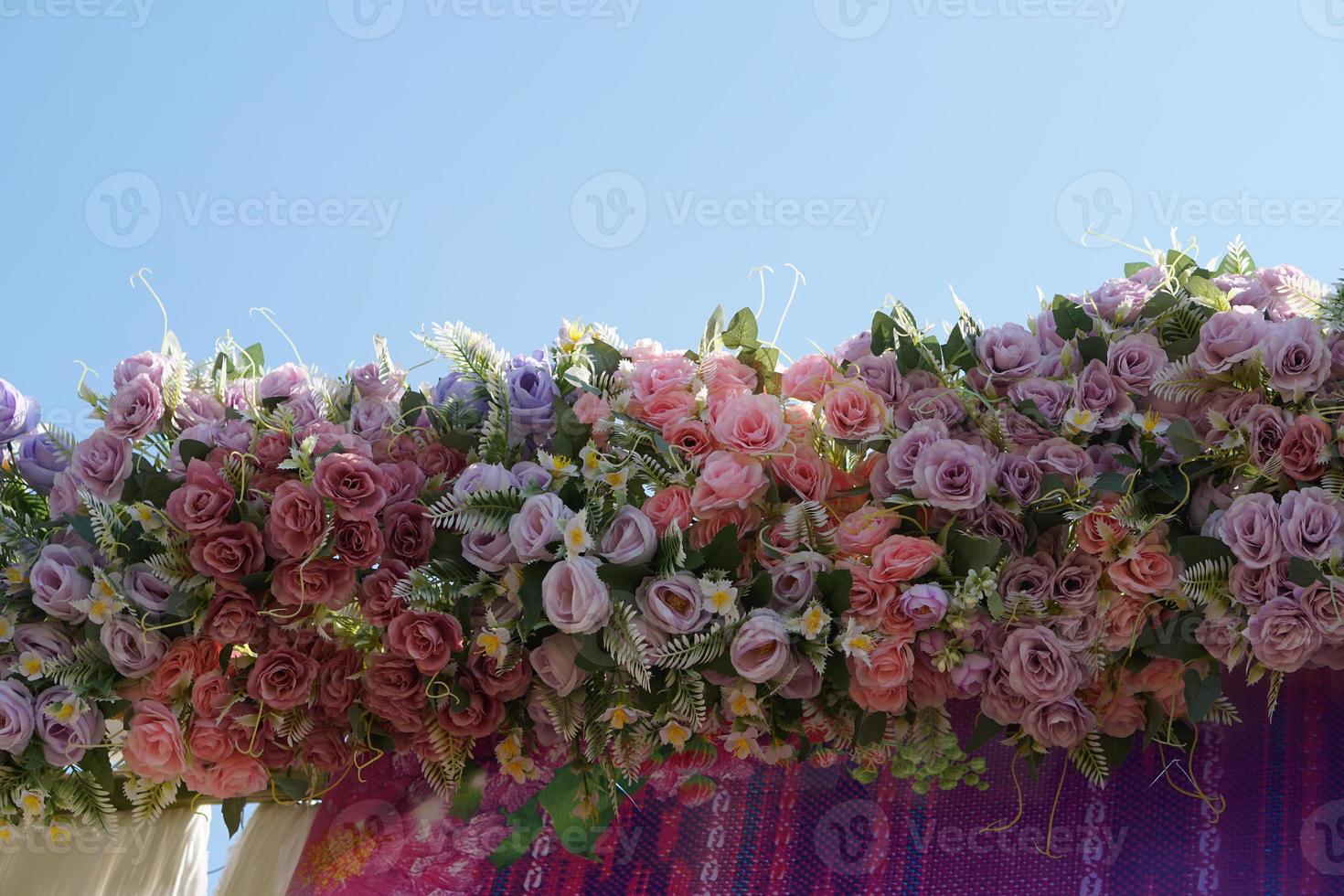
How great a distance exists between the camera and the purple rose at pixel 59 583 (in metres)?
1.34

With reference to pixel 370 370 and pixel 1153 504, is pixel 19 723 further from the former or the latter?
pixel 1153 504

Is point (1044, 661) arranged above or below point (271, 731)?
above

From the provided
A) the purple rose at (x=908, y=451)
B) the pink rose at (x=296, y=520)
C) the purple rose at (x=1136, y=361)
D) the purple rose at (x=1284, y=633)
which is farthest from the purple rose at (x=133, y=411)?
Result: the purple rose at (x=1284, y=633)

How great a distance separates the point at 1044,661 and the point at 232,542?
0.82 m

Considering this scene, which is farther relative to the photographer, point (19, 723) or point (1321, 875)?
point (19, 723)

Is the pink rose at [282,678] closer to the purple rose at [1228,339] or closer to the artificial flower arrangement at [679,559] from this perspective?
the artificial flower arrangement at [679,559]

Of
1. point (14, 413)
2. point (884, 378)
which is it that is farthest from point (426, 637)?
point (14, 413)

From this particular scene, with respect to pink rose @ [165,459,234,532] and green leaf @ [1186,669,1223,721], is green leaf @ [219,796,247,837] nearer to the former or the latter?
pink rose @ [165,459,234,532]

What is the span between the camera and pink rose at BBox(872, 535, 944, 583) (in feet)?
3.89

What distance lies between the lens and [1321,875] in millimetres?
1161

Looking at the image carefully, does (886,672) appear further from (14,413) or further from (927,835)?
(14,413)

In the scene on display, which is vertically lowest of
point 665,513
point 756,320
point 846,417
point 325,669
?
point 325,669

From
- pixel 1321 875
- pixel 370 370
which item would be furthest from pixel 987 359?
pixel 370 370

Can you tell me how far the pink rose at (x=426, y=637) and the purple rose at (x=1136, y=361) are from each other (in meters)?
0.71
